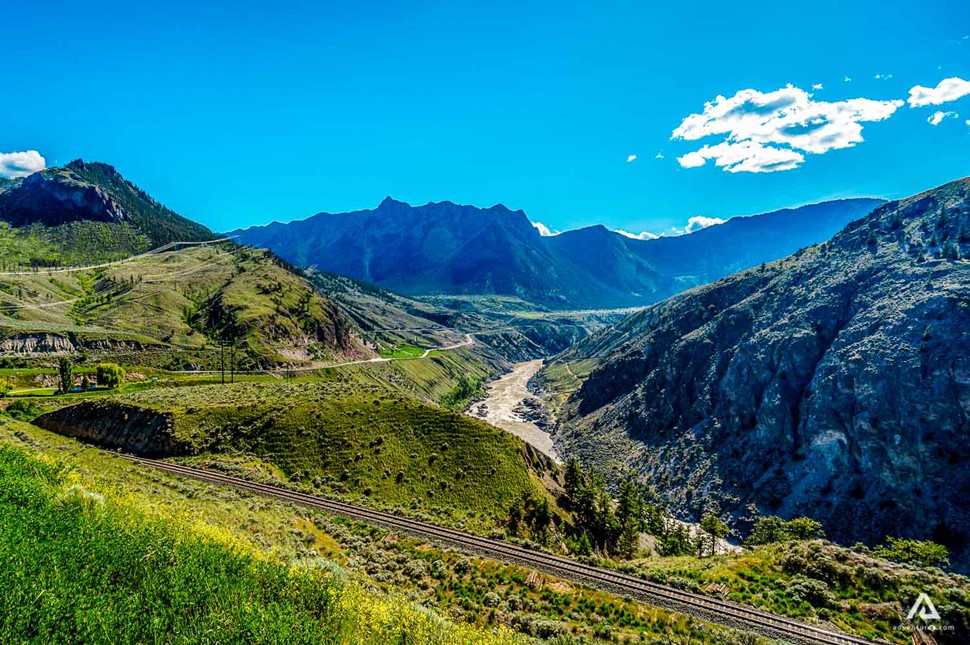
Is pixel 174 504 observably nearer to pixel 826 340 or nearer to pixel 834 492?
pixel 834 492

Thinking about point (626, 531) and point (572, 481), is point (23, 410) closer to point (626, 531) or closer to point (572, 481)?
point (572, 481)

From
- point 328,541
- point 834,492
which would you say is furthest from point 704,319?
point 328,541

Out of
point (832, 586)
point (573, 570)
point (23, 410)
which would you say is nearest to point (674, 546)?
point (832, 586)

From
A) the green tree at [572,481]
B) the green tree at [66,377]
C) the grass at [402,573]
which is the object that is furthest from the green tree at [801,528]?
the green tree at [66,377]

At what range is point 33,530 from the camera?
27.0 metres

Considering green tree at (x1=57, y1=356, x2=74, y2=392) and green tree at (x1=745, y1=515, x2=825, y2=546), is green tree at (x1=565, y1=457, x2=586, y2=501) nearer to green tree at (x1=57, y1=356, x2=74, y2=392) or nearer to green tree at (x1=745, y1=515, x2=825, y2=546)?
green tree at (x1=745, y1=515, x2=825, y2=546)

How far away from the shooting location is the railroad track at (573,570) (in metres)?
34.6

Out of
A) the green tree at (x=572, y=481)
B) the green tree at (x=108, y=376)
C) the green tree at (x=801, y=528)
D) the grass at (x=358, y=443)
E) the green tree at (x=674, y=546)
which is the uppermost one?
the green tree at (x=108, y=376)

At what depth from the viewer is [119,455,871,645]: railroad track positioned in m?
34.6

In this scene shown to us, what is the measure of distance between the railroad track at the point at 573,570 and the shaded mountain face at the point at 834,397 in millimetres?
74252

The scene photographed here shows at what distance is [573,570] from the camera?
42781 mm

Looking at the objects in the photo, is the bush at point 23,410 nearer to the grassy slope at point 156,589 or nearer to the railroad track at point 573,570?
the railroad track at point 573,570

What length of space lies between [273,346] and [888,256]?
22010cm

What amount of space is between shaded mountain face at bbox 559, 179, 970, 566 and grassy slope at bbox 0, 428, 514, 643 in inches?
4085
